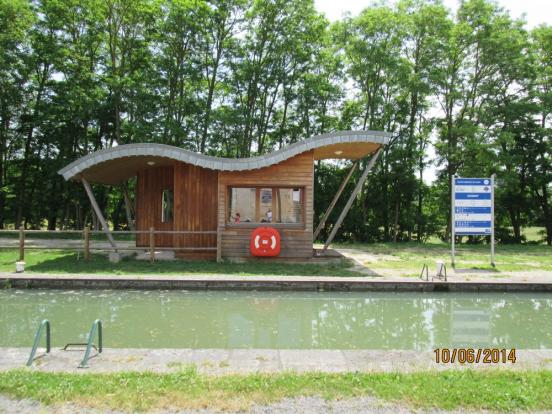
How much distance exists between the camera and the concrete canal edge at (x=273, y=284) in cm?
928

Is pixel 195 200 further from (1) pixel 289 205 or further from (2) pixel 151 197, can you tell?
(1) pixel 289 205

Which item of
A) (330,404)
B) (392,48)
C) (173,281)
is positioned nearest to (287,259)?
(173,281)

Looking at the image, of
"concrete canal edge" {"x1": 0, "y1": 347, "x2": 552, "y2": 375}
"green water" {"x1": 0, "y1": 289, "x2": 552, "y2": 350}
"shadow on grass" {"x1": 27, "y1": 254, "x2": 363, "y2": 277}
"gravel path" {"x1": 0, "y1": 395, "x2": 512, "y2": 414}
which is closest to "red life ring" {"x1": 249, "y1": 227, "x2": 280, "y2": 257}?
"shadow on grass" {"x1": 27, "y1": 254, "x2": 363, "y2": 277}

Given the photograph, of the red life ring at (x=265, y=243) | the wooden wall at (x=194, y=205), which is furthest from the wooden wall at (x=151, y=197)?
the red life ring at (x=265, y=243)

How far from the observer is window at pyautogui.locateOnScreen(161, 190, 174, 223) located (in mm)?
15062

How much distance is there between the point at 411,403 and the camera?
3584 millimetres

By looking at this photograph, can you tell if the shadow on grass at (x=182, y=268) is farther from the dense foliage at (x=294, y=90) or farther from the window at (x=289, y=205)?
the dense foliage at (x=294, y=90)

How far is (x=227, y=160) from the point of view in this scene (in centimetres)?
1262

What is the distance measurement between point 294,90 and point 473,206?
51.0ft

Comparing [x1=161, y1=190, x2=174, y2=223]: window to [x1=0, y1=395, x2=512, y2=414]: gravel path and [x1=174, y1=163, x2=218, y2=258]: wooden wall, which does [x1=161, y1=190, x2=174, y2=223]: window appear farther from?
[x1=0, y1=395, x2=512, y2=414]: gravel path

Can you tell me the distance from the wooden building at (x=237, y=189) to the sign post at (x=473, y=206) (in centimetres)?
269

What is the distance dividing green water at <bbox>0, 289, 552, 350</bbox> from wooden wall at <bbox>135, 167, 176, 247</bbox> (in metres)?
6.10

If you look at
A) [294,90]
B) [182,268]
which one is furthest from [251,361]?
[294,90]
